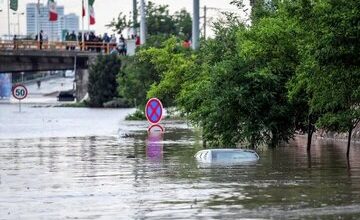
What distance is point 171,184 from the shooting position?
82.7 ft

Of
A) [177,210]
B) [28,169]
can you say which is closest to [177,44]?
[28,169]

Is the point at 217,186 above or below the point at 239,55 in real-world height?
below

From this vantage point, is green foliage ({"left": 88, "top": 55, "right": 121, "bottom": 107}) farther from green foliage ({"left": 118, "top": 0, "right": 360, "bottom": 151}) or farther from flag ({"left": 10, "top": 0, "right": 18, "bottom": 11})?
green foliage ({"left": 118, "top": 0, "right": 360, "bottom": 151})

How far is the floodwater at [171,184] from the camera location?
2048 cm

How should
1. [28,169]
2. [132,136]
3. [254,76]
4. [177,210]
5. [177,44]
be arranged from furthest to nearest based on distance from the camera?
1. [177,44]
2. [132,136]
3. [254,76]
4. [28,169]
5. [177,210]

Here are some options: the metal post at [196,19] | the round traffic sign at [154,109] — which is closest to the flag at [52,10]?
the metal post at [196,19]

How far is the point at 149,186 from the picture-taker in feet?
81.7

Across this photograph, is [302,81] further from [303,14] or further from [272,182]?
[272,182]

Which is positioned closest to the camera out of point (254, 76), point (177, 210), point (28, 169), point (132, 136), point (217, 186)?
point (177, 210)

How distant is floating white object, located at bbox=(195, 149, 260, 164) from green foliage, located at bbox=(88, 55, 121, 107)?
3248 inches

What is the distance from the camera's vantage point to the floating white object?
30.7 meters

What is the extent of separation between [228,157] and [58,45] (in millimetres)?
95982

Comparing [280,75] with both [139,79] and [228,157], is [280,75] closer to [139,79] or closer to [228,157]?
[228,157]

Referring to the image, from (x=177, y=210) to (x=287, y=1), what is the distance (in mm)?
11431
